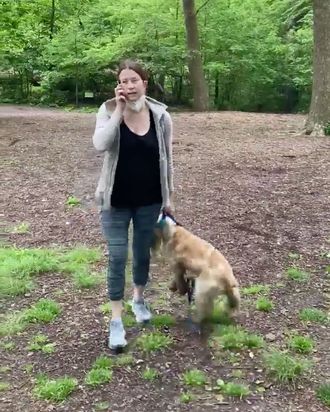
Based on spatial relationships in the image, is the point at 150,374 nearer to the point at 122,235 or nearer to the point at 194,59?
the point at 122,235

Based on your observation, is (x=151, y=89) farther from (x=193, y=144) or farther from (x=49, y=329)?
(x=49, y=329)

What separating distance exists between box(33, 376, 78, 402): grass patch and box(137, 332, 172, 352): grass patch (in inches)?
20.6

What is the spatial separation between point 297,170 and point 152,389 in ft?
19.2

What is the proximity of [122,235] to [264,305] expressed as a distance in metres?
1.30

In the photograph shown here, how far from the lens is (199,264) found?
3.62 m

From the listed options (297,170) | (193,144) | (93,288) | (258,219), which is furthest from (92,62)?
(93,288)

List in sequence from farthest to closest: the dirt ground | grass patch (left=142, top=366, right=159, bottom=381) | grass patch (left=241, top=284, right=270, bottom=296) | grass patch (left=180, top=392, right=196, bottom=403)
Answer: grass patch (left=241, top=284, right=270, bottom=296) < grass patch (left=142, top=366, right=159, bottom=381) < the dirt ground < grass patch (left=180, top=392, right=196, bottom=403)

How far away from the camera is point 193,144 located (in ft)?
35.4

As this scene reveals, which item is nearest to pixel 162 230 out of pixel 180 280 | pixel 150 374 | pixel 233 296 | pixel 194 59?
pixel 180 280

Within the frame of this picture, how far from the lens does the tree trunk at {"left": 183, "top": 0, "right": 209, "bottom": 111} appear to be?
1742 cm

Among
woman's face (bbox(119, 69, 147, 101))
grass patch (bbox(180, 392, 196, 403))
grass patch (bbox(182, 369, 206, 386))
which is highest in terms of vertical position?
woman's face (bbox(119, 69, 147, 101))

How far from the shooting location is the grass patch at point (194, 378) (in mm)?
3156

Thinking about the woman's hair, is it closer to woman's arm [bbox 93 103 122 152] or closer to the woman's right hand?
the woman's right hand

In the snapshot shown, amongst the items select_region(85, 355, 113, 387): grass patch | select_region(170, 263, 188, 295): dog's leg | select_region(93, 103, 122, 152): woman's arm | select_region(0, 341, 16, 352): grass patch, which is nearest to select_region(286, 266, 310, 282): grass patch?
select_region(170, 263, 188, 295): dog's leg
